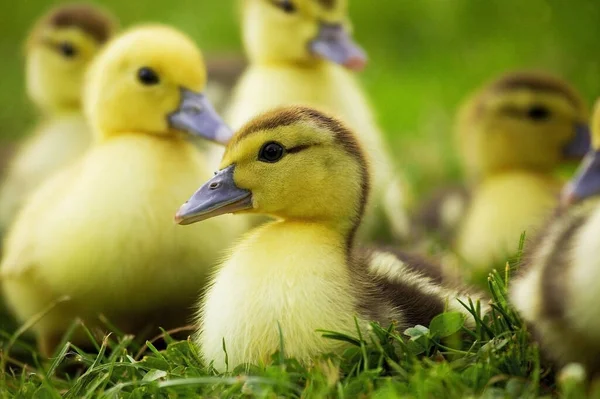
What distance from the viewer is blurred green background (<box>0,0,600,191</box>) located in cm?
588

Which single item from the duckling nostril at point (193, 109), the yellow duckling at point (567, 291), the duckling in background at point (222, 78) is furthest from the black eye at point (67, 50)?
the yellow duckling at point (567, 291)

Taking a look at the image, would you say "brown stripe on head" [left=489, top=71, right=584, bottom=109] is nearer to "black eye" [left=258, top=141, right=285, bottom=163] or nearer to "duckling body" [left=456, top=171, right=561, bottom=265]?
"duckling body" [left=456, top=171, right=561, bottom=265]

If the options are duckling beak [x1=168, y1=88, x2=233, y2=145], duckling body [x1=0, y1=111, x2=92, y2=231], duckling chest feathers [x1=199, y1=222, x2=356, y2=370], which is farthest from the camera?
duckling body [x1=0, y1=111, x2=92, y2=231]

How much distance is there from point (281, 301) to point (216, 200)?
360mm

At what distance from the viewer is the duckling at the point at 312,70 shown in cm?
414

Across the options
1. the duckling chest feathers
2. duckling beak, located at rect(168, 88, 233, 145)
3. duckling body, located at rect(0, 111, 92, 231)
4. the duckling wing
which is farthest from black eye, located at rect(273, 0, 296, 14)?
the duckling chest feathers

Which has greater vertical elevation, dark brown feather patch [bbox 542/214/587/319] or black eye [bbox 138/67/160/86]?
black eye [bbox 138/67/160/86]

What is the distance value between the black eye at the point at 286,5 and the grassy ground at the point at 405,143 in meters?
1.53

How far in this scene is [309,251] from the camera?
2.60 m

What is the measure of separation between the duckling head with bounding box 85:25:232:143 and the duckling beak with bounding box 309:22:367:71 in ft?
2.42

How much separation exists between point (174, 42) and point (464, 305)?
5.18ft

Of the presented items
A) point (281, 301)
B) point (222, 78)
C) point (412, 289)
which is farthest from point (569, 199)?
point (222, 78)

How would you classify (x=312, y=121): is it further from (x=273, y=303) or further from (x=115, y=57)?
(x=115, y=57)

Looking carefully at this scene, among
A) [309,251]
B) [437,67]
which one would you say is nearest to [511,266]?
[309,251]
